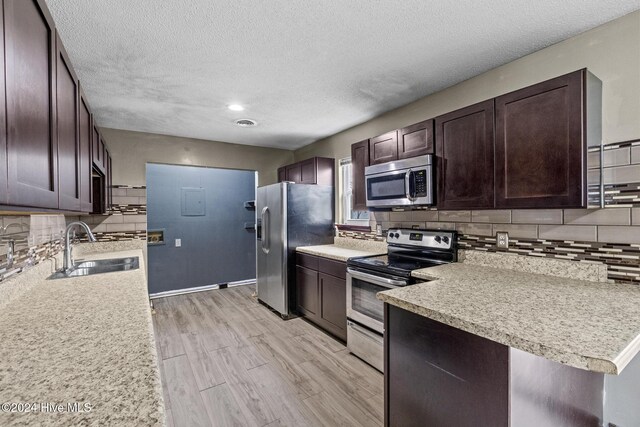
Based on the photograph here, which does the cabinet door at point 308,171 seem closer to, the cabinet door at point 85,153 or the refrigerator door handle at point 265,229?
the refrigerator door handle at point 265,229

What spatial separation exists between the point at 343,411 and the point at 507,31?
2540 millimetres

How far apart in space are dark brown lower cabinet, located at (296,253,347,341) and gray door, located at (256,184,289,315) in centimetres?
19

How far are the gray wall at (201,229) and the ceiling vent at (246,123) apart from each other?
61.2 inches

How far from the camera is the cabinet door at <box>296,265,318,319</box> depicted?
127 inches

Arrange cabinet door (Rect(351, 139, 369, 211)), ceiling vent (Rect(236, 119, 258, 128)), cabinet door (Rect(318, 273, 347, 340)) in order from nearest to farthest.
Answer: cabinet door (Rect(318, 273, 347, 340)), cabinet door (Rect(351, 139, 369, 211)), ceiling vent (Rect(236, 119, 258, 128))

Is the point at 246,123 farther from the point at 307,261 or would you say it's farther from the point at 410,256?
the point at 410,256

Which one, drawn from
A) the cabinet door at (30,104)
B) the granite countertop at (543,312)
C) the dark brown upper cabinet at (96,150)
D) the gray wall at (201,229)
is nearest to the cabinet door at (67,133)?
the cabinet door at (30,104)

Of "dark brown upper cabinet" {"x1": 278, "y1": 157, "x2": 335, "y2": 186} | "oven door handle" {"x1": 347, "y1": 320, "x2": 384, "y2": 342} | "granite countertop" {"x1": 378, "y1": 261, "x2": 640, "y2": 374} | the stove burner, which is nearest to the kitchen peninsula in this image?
"granite countertop" {"x1": 378, "y1": 261, "x2": 640, "y2": 374}

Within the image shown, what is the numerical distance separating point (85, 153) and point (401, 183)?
2.17m

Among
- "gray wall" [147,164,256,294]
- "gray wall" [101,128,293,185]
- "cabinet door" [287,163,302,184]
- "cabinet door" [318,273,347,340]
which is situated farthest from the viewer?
"gray wall" [147,164,256,294]

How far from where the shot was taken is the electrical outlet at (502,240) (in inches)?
82.5

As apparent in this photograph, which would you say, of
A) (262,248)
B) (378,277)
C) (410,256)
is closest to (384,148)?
(410,256)

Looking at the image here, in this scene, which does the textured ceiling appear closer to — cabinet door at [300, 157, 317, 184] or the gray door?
cabinet door at [300, 157, 317, 184]

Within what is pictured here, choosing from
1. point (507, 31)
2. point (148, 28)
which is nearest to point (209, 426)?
point (148, 28)
